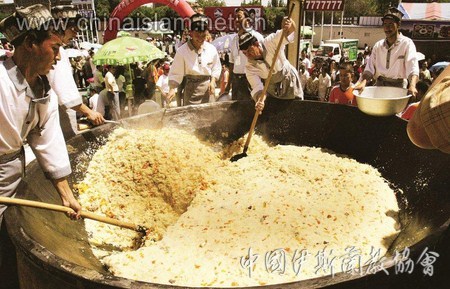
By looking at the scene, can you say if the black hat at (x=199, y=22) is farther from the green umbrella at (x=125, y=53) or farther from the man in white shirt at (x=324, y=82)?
the man in white shirt at (x=324, y=82)

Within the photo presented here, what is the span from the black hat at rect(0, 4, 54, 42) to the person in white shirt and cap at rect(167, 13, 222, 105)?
8.13ft

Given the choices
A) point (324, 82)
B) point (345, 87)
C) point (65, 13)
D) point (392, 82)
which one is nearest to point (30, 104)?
point (65, 13)

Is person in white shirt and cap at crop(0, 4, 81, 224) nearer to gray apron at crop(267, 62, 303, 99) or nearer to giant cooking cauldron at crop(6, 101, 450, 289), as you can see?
giant cooking cauldron at crop(6, 101, 450, 289)

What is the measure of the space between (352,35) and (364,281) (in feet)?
99.8

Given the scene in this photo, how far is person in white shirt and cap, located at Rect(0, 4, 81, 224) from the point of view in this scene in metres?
1.74

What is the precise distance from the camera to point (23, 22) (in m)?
1.72

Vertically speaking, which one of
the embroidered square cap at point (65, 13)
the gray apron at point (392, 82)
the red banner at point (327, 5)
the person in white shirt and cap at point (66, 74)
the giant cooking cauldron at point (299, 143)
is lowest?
the giant cooking cauldron at point (299, 143)

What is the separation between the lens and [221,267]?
172 cm

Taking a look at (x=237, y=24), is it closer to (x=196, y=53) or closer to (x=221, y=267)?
(x=196, y=53)

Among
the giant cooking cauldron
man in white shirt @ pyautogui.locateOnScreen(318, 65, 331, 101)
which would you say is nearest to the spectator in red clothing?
the giant cooking cauldron

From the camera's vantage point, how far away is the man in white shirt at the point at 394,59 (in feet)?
13.2

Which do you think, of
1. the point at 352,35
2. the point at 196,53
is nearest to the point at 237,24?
the point at 196,53

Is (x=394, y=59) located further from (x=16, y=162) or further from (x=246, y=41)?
(x=16, y=162)

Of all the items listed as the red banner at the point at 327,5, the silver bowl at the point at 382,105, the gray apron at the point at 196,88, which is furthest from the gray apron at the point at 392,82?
the red banner at the point at 327,5
